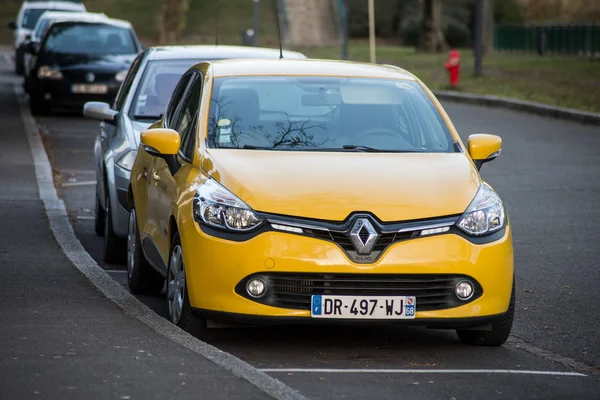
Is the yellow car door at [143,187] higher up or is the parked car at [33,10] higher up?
the yellow car door at [143,187]

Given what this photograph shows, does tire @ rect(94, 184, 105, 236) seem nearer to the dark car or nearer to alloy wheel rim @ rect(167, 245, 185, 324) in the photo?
alloy wheel rim @ rect(167, 245, 185, 324)

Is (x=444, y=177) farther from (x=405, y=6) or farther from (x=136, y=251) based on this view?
(x=405, y=6)

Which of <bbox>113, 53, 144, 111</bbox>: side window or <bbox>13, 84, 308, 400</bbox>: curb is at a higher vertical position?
<bbox>113, 53, 144, 111</bbox>: side window

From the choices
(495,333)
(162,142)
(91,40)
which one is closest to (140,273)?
(162,142)

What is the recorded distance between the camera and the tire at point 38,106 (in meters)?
24.3

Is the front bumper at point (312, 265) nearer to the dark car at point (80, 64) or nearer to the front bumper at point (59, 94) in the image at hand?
the dark car at point (80, 64)

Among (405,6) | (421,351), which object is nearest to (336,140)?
(421,351)

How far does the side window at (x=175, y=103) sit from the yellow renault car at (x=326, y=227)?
2.82 feet

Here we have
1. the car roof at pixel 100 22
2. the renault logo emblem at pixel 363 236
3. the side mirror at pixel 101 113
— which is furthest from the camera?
the car roof at pixel 100 22

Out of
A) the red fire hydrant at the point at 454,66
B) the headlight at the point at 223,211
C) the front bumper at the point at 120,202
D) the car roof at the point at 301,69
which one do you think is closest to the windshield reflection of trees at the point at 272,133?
the car roof at the point at 301,69

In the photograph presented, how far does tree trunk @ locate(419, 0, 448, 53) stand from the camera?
1953 inches

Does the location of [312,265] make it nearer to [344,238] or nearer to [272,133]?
[344,238]

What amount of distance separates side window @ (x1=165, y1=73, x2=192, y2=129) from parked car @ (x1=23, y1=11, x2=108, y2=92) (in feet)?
54.1

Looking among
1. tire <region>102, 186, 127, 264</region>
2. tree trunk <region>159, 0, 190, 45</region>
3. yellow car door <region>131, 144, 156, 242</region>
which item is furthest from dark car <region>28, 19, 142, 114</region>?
tree trunk <region>159, 0, 190, 45</region>
